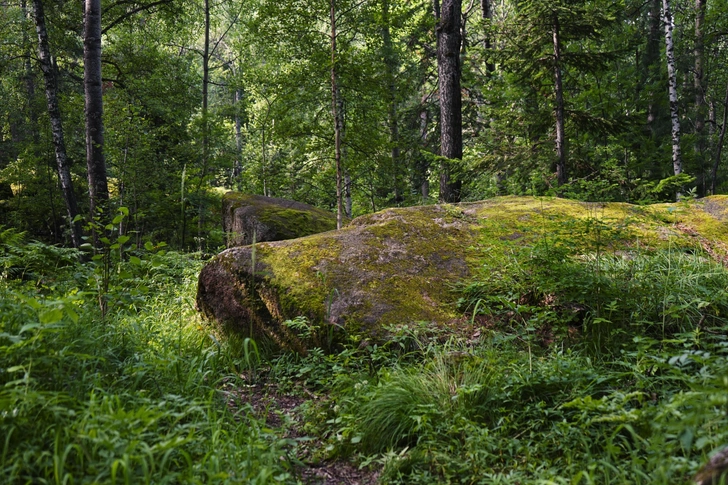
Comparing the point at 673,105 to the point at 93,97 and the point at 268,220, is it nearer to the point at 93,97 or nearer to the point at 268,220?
the point at 268,220

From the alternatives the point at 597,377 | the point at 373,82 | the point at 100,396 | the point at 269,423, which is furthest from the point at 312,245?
the point at 373,82

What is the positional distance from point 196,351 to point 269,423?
118 cm

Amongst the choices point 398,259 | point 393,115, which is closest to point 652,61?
point 393,115

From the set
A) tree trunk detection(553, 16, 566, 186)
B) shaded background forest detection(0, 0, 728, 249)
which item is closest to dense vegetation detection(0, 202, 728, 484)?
shaded background forest detection(0, 0, 728, 249)

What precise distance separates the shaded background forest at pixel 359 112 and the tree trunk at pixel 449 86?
373 millimetres

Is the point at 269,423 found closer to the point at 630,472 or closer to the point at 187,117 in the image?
the point at 630,472

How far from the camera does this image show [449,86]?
864 centimetres

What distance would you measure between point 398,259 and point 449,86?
217 inches

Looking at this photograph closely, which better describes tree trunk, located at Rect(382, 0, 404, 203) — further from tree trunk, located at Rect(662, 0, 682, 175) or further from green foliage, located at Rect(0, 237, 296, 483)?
green foliage, located at Rect(0, 237, 296, 483)

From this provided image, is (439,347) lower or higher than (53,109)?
lower

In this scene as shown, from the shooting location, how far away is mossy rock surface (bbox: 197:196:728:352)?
3896 millimetres

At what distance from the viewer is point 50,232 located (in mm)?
15133

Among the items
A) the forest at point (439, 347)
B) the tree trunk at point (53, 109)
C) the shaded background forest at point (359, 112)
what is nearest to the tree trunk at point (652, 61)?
the shaded background forest at point (359, 112)

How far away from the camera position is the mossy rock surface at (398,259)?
153 inches
